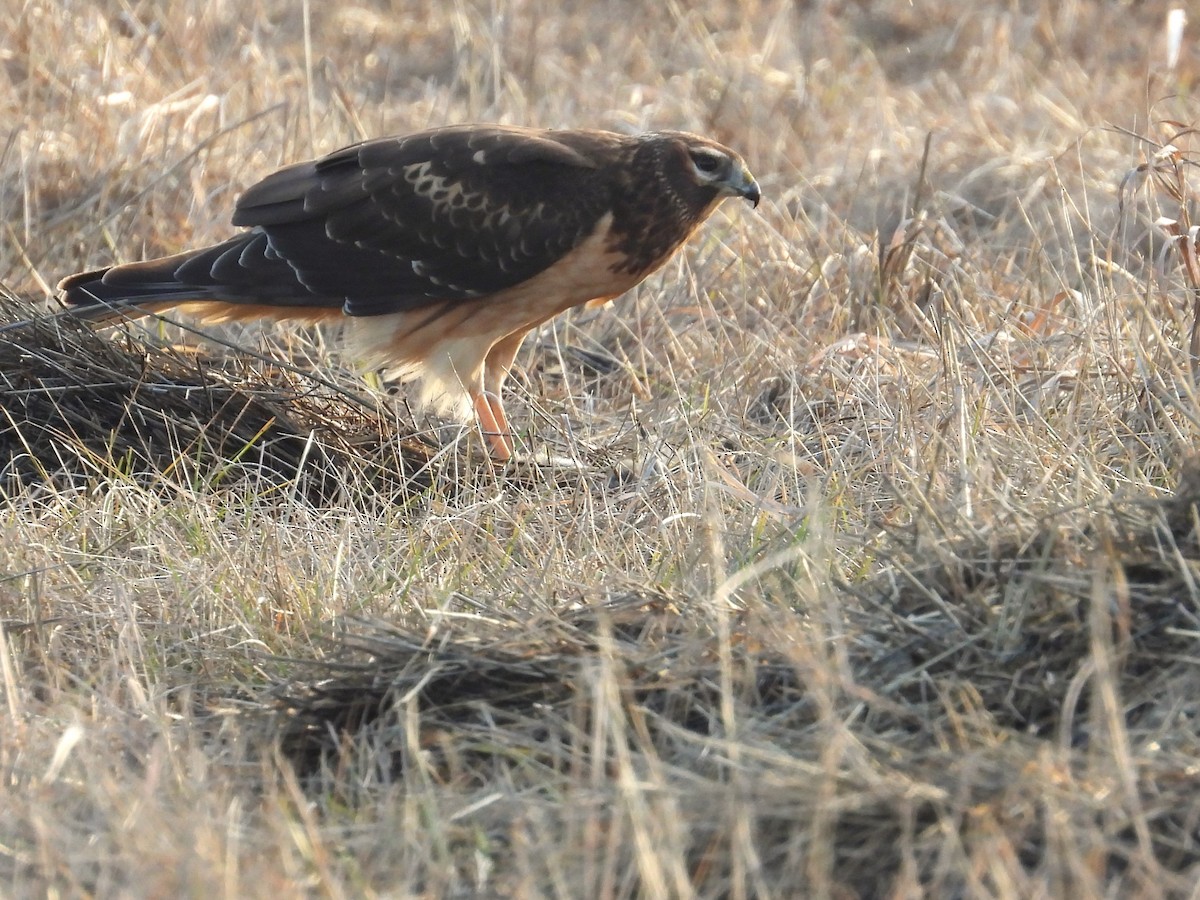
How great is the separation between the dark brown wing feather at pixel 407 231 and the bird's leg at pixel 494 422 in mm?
335

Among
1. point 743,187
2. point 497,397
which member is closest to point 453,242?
point 497,397

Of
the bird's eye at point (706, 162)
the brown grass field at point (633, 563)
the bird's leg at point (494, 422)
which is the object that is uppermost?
the bird's eye at point (706, 162)

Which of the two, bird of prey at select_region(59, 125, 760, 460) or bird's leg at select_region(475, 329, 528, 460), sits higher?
bird of prey at select_region(59, 125, 760, 460)

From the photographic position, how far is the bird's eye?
15.9ft

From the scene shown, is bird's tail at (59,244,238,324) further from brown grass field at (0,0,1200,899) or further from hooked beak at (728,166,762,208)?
hooked beak at (728,166,762,208)

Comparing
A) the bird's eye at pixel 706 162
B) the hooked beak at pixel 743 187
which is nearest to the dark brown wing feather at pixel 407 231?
the bird's eye at pixel 706 162

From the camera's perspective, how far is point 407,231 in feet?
16.0

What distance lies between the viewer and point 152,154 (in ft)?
20.8

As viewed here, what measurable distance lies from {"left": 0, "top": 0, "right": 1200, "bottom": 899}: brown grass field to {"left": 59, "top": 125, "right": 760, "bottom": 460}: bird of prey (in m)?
0.21

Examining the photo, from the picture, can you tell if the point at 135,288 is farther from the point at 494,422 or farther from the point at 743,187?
the point at 743,187

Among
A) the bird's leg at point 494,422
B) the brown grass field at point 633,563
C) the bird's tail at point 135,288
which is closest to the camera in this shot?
the brown grass field at point 633,563

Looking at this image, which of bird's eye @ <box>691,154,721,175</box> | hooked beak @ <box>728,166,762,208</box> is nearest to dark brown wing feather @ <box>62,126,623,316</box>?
bird's eye @ <box>691,154,721,175</box>

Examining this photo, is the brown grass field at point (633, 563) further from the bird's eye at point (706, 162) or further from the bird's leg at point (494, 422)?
the bird's eye at point (706, 162)

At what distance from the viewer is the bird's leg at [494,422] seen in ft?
15.2
